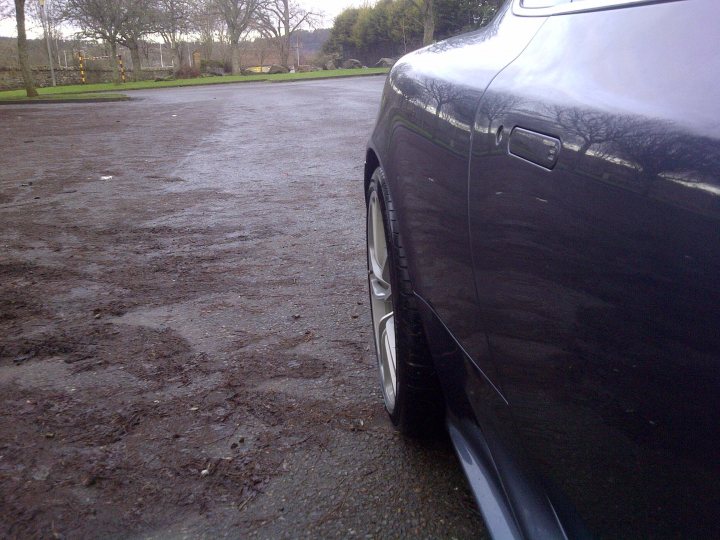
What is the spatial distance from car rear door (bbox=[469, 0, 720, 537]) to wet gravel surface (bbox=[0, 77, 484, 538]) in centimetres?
99

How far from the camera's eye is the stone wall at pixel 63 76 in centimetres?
3697

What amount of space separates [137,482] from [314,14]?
5983 centimetres

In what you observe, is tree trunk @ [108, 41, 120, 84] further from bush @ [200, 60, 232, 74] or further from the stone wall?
bush @ [200, 60, 232, 74]

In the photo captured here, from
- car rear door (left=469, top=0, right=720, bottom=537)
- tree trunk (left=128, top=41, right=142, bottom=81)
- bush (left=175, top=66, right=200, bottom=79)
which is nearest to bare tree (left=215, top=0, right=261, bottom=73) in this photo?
bush (left=175, top=66, right=200, bottom=79)

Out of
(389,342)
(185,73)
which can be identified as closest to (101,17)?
(185,73)

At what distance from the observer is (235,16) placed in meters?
51.7

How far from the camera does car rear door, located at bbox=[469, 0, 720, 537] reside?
0.83 meters

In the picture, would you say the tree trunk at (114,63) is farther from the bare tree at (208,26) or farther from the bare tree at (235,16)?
the bare tree at (235,16)

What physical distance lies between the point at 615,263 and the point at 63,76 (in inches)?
1791

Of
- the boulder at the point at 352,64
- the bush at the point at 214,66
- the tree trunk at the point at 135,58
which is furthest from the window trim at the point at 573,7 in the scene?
the bush at the point at 214,66

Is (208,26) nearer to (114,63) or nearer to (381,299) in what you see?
(114,63)

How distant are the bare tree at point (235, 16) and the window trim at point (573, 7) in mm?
51639

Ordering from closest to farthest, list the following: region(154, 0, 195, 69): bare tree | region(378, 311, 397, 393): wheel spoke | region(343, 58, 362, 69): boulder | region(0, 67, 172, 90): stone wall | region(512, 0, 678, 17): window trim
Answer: region(512, 0, 678, 17): window trim, region(378, 311, 397, 393): wheel spoke, region(0, 67, 172, 90): stone wall, region(154, 0, 195, 69): bare tree, region(343, 58, 362, 69): boulder

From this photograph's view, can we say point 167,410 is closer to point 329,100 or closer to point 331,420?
point 331,420
